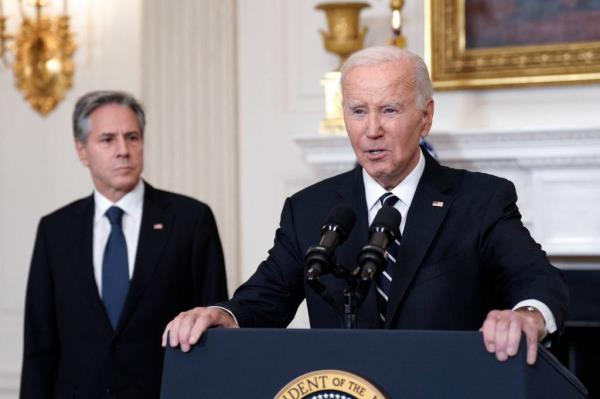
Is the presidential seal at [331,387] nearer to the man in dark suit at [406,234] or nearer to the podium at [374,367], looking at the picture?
the podium at [374,367]

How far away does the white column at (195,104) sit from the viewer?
6.56 m

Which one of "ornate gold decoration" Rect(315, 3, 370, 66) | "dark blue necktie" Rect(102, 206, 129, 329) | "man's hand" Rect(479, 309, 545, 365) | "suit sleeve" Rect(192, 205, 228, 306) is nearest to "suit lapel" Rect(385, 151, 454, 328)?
"man's hand" Rect(479, 309, 545, 365)

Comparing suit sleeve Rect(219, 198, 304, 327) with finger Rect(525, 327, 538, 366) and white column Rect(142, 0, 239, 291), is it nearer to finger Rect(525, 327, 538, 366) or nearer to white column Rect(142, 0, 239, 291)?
finger Rect(525, 327, 538, 366)

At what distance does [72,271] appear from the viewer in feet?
13.3

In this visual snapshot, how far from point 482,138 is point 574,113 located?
53cm

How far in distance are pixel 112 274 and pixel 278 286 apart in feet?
4.71

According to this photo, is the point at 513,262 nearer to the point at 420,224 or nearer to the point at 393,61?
the point at 420,224

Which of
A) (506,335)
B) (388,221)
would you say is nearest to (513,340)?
(506,335)

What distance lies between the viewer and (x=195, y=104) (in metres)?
6.62

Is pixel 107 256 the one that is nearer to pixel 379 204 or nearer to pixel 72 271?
pixel 72 271

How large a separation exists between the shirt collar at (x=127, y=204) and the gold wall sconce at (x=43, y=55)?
3026 mm

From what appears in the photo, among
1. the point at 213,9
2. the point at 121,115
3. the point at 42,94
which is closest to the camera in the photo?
the point at 121,115

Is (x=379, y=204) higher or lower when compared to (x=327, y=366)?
higher

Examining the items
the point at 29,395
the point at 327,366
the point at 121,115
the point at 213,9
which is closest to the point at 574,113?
the point at 213,9
